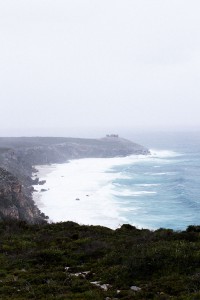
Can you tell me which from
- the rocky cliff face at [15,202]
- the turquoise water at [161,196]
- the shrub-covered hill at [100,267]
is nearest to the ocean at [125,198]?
the turquoise water at [161,196]

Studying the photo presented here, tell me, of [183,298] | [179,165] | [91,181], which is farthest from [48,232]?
[179,165]

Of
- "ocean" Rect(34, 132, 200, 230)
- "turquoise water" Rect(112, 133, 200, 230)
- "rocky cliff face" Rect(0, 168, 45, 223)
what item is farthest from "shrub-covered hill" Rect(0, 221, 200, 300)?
"turquoise water" Rect(112, 133, 200, 230)

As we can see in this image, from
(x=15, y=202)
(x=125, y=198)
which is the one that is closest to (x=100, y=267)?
(x=15, y=202)

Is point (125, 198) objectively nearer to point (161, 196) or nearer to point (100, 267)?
point (161, 196)

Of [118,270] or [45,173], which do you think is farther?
[45,173]

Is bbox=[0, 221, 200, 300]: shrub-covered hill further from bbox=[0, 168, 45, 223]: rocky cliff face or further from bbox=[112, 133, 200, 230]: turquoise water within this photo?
bbox=[112, 133, 200, 230]: turquoise water

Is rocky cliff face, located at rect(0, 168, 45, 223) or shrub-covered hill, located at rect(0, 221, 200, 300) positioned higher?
shrub-covered hill, located at rect(0, 221, 200, 300)

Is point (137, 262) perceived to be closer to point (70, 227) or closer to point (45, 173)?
point (70, 227)

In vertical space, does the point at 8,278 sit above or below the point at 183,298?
below
